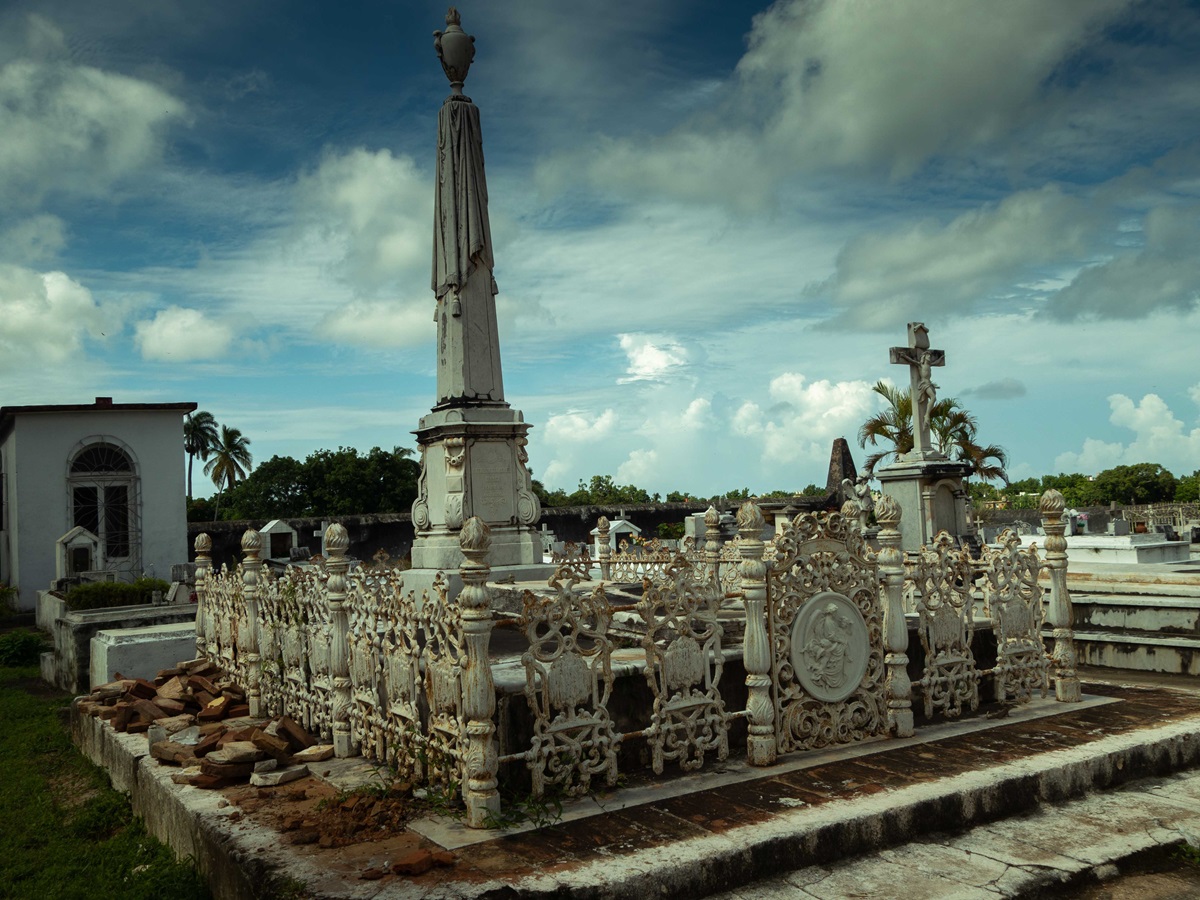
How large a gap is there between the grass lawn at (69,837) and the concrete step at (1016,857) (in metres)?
3.19

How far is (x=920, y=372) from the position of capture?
1608 centimetres

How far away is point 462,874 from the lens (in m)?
3.82

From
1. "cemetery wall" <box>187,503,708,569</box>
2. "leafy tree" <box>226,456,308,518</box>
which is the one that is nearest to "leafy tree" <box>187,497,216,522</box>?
"leafy tree" <box>226,456,308,518</box>

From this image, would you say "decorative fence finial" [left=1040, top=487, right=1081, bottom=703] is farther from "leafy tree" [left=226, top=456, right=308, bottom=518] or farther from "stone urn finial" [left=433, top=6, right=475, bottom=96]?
"leafy tree" [left=226, top=456, right=308, bottom=518]

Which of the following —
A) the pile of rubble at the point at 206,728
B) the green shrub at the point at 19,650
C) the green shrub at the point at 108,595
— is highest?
the green shrub at the point at 108,595

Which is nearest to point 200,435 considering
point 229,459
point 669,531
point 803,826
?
point 229,459

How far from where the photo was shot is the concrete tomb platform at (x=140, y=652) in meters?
10.0

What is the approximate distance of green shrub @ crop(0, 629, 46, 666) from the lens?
14.0m

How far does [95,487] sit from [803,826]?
2429 cm

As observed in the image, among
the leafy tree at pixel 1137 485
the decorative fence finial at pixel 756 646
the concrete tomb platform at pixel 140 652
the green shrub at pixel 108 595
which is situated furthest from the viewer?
the leafy tree at pixel 1137 485

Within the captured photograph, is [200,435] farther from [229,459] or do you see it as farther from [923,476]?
[923,476]

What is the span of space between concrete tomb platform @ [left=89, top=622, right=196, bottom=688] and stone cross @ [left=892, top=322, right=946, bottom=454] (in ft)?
39.9

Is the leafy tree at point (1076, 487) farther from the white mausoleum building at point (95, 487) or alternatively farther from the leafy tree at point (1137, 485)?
the white mausoleum building at point (95, 487)

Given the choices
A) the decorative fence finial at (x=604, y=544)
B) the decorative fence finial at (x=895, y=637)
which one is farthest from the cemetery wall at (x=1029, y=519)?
the decorative fence finial at (x=895, y=637)
